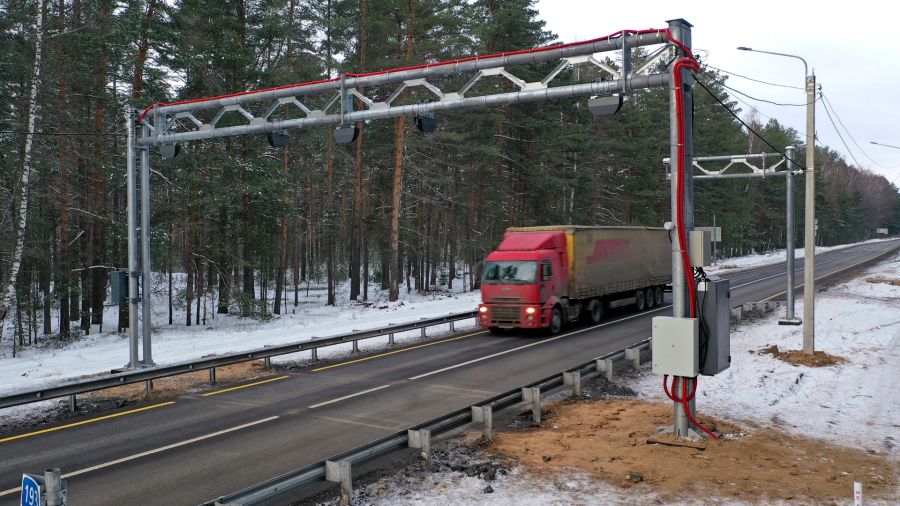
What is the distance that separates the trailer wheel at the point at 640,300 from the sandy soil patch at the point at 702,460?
1681 cm

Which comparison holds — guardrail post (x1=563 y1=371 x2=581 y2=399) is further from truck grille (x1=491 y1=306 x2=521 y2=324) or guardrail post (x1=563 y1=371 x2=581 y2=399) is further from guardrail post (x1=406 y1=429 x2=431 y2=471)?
truck grille (x1=491 y1=306 x2=521 y2=324)

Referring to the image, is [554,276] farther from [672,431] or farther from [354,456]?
[354,456]

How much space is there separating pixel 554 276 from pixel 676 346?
39.1 feet

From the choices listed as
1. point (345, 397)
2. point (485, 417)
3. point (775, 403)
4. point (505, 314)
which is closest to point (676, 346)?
point (485, 417)

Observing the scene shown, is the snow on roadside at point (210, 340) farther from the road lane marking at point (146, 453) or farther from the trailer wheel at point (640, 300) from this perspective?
the trailer wheel at point (640, 300)

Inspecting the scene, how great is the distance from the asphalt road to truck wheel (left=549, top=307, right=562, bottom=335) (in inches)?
110

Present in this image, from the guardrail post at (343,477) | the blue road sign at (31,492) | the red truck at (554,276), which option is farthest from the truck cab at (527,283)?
the blue road sign at (31,492)

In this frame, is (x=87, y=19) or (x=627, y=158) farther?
(x=627, y=158)

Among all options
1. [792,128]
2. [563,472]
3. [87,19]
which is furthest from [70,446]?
[792,128]

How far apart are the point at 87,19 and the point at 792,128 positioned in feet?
372

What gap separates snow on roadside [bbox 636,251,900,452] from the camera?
35.3ft

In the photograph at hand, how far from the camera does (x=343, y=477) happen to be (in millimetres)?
7422

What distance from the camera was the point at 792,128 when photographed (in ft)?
359

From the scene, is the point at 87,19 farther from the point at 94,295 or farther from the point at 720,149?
the point at 720,149
